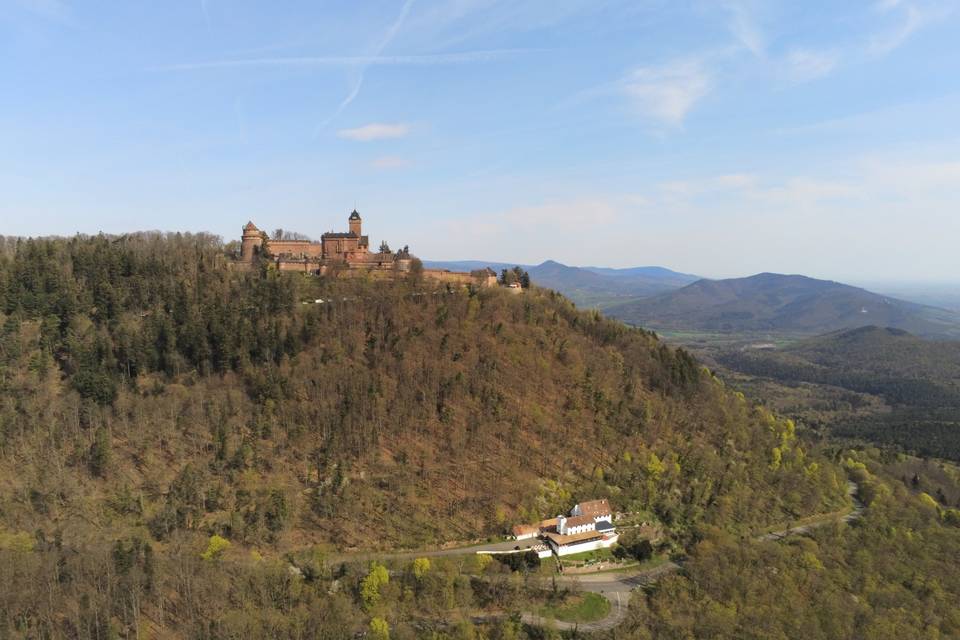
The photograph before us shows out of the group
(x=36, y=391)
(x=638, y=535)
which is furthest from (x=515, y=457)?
(x=36, y=391)

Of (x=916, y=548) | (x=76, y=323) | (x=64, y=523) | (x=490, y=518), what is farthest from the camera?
(x=76, y=323)

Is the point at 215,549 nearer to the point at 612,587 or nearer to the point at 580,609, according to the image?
the point at 580,609

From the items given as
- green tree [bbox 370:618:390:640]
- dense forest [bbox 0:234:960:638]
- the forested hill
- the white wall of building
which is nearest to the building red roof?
the white wall of building

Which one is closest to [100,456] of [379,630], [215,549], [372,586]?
[215,549]

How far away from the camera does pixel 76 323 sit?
70.2 meters

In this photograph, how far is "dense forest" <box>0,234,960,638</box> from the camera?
44406 mm

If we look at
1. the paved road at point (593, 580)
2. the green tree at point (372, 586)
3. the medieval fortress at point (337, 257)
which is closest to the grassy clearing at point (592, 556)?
the paved road at point (593, 580)

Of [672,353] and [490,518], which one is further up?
[672,353]

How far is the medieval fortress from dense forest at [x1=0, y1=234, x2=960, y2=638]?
4.30 m

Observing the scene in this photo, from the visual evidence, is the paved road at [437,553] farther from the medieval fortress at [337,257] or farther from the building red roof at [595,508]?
the medieval fortress at [337,257]

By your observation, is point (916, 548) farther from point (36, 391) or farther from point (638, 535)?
point (36, 391)

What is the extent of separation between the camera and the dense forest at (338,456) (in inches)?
1748

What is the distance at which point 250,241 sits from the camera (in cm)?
9131

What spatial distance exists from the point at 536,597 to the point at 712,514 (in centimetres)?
2766
